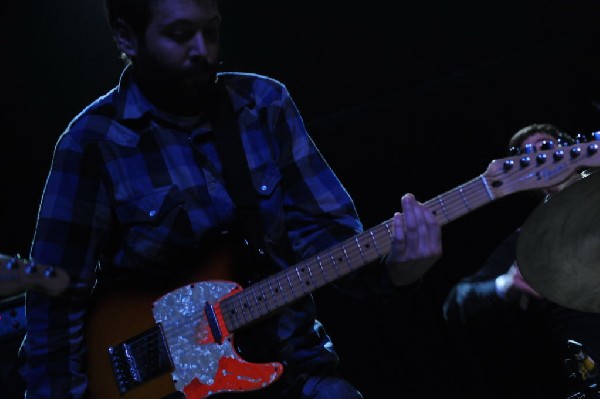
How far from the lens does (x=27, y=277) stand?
1450 millimetres

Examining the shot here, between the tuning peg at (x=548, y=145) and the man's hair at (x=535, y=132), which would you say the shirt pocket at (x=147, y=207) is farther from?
the man's hair at (x=535, y=132)

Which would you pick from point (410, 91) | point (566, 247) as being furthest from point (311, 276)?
point (410, 91)

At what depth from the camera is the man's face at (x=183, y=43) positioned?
1.82 meters

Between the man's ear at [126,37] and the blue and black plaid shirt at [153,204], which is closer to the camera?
the blue and black plaid shirt at [153,204]

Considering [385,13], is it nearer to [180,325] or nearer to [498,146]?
[498,146]

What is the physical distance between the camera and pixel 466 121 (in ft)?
10.3

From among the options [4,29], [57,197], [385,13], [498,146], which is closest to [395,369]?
[498,146]

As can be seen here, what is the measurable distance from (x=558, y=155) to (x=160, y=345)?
1.22m

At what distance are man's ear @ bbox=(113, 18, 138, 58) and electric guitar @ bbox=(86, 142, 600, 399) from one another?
71 centimetres

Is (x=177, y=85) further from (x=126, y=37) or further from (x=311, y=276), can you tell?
(x=311, y=276)

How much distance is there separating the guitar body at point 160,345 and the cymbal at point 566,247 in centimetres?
96

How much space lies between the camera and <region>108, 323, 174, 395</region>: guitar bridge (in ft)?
6.05

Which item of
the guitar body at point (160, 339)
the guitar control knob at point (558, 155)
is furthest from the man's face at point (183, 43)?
the guitar control knob at point (558, 155)

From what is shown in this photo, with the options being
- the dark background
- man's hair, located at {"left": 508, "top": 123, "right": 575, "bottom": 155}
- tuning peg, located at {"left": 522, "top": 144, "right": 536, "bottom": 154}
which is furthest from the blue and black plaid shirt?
man's hair, located at {"left": 508, "top": 123, "right": 575, "bottom": 155}
